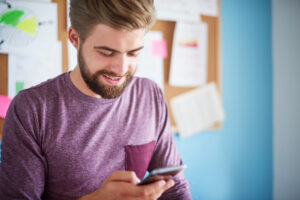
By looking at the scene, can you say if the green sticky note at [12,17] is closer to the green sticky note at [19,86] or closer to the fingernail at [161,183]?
the green sticky note at [19,86]

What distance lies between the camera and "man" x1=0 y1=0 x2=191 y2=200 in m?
0.64

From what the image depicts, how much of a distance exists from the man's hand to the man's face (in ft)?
0.89

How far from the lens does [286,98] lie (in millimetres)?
1456

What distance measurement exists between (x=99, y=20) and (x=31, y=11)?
435 mm

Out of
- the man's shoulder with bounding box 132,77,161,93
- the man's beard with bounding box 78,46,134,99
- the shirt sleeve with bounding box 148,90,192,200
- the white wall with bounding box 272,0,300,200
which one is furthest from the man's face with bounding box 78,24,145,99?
the white wall with bounding box 272,0,300,200

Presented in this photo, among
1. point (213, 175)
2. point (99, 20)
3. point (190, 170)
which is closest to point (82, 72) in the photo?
point (99, 20)

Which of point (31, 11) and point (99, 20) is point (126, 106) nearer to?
point (99, 20)

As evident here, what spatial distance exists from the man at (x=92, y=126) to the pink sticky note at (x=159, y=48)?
371 millimetres

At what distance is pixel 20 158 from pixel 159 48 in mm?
796

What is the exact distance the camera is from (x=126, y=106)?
84 centimetres

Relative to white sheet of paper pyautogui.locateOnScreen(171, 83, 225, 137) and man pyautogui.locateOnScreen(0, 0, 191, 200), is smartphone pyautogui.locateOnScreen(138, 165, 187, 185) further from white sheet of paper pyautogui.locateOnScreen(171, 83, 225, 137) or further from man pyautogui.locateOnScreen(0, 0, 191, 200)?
white sheet of paper pyautogui.locateOnScreen(171, 83, 225, 137)

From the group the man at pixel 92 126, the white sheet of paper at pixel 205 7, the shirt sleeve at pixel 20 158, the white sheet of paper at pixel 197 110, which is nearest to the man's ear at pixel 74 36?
the man at pixel 92 126

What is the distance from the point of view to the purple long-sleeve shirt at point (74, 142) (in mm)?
650

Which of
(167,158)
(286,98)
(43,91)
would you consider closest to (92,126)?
(43,91)
